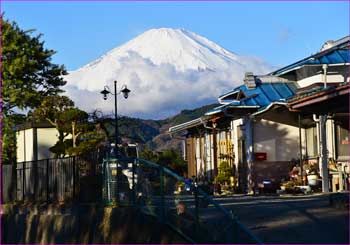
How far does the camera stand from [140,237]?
46.1ft

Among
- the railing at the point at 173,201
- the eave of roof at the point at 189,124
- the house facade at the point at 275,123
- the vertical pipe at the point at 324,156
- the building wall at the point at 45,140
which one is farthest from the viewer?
the building wall at the point at 45,140

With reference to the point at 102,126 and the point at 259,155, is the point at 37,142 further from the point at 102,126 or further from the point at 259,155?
the point at 259,155

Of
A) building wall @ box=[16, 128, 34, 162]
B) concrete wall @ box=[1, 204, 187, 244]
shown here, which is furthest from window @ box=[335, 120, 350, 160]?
building wall @ box=[16, 128, 34, 162]

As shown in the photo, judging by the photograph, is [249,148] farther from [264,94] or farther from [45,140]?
[45,140]

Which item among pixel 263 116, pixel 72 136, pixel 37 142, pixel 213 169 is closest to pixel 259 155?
pixel 263 116

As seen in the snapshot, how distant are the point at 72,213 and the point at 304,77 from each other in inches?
637

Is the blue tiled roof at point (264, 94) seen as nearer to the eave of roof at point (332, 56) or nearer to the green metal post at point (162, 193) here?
the eave of roof at point (332, 56)

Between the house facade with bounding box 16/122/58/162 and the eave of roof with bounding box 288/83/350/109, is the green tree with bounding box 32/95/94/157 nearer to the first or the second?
the house facade with bounding box 16/122/58/162

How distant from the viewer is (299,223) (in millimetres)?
13422

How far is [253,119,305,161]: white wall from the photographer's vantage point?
3203 centimetres

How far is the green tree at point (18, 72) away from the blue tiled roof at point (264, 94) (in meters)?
11.6

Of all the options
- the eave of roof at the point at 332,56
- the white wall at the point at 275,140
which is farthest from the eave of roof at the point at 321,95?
the white wall at the point at 275,140

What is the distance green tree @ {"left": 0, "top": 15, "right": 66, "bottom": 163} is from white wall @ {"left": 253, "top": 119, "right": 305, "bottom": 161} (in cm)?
1235

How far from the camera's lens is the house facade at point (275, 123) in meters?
28.4
